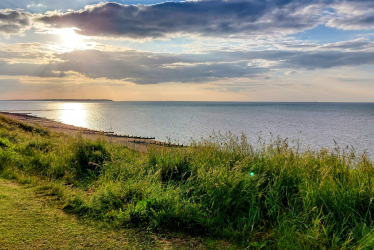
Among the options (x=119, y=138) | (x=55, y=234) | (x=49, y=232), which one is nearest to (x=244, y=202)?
(x=55, y=234)

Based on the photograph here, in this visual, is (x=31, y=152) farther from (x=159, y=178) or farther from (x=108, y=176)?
(x=159, y=178)

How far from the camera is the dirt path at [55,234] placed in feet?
12.8

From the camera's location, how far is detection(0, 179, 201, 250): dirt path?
391 centimetres

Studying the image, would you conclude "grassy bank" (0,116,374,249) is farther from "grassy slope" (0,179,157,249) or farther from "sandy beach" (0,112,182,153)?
"sandy beach" (0,112,182,153)

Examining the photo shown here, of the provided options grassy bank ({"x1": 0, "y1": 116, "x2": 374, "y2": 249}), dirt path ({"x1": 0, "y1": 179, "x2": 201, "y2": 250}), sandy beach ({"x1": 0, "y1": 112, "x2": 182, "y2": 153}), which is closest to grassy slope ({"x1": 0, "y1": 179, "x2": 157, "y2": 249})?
dirt path ({"x1": 0, "y1": 179, "x2": 201, "y2": 250})

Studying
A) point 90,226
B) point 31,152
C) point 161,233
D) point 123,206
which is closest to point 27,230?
point 90,226

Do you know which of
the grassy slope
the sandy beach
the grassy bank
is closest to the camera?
the grassy slope

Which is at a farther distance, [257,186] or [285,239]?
[257,186]

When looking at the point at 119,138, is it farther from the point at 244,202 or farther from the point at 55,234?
the point at 55,234

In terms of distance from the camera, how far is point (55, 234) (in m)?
4.19

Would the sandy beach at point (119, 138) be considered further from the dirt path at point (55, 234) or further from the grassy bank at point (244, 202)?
the dirt path at point (55, 234)

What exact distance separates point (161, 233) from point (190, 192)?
57.1 inches

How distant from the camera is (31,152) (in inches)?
369

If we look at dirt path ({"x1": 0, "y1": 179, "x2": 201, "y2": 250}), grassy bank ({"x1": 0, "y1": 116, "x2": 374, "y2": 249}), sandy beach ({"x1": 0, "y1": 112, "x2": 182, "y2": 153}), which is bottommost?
sandy beach ({"x1": 0, "y1": 112, "x2": 182, "y2": 153})
